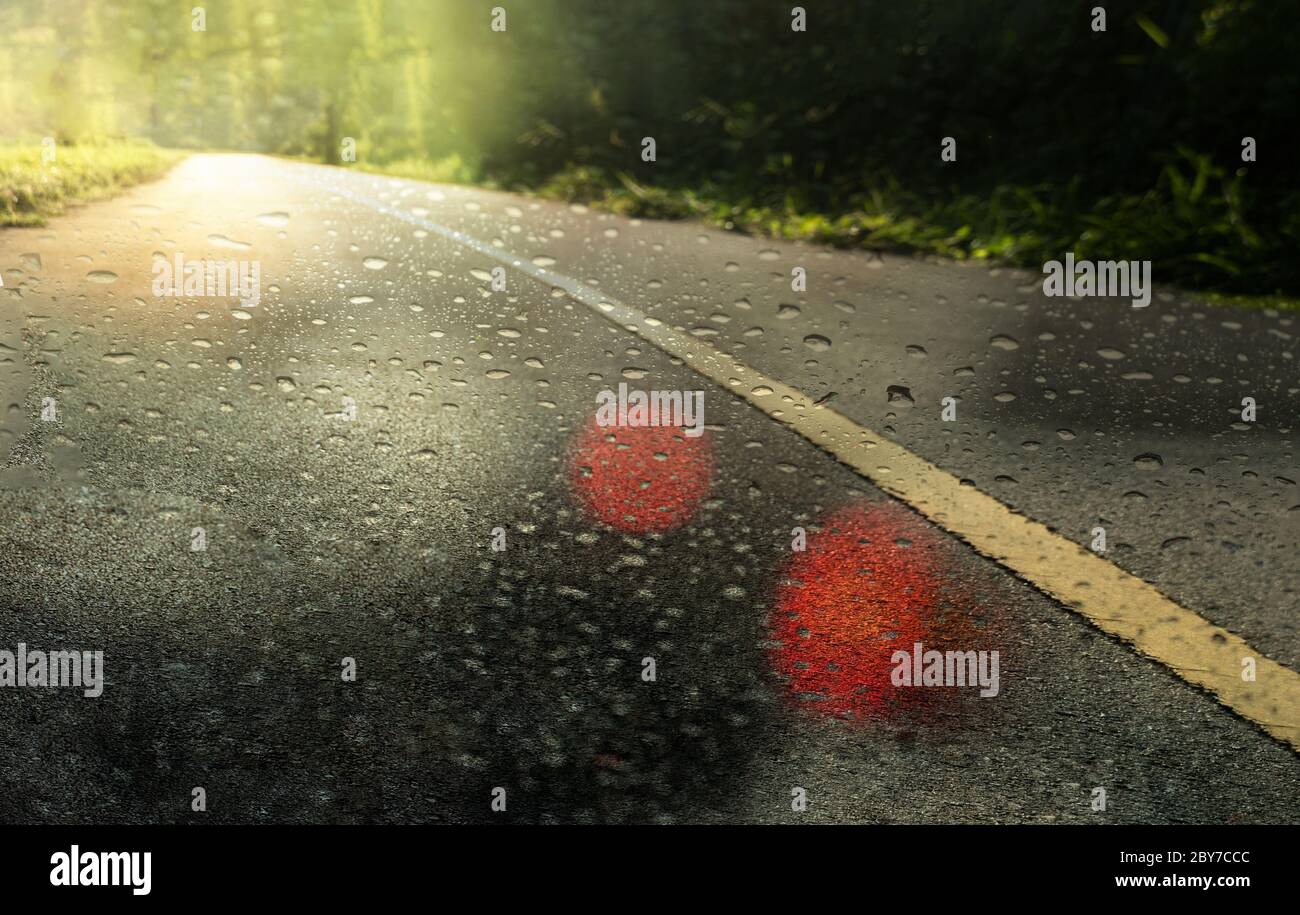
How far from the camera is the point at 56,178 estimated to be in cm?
769

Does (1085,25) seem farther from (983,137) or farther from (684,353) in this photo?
(684,353)

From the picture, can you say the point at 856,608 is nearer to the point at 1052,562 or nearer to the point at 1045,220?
the point at 1052,562

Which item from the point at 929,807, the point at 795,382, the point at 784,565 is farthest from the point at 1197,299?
the point at 929,807

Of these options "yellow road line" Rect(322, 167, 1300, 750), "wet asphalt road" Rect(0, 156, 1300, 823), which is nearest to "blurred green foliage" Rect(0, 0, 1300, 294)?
"wet asphalt road" Rect(0, 156, 1300, 823)

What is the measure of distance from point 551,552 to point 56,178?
20.4ft

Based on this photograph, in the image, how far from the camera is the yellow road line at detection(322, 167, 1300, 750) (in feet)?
9.40

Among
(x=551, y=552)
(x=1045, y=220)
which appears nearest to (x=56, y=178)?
(x=551, y=552)

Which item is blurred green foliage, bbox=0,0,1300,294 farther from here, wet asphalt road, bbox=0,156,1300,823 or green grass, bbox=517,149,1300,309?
wet asphalt road, bbox=0,156,1300,823

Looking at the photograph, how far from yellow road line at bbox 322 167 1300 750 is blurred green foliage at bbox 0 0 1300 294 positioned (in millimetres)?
4114

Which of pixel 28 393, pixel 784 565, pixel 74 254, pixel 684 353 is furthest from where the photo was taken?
pixel 74 254

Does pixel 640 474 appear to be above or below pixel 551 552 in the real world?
above

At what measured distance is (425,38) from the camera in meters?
21.0

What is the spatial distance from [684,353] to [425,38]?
1799 centimetres

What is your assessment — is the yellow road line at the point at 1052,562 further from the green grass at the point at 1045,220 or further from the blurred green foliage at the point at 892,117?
the blurred green foliage at the point at 892,117
